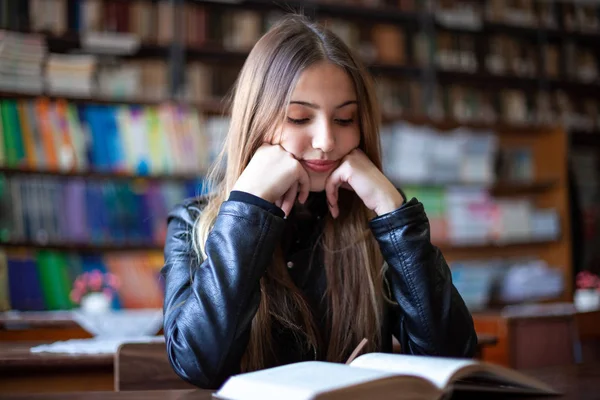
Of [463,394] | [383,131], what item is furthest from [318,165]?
[383,131]

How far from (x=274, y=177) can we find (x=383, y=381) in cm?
58

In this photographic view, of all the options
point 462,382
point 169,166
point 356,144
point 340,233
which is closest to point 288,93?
point 356,144

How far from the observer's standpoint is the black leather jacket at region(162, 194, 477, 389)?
1.14m

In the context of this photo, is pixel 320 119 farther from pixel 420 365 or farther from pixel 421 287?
pixel 420 365

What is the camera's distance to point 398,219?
49.0 inches

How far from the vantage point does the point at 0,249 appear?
3129 mm

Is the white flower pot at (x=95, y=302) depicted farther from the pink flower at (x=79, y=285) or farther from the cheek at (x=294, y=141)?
the cheek at (x=294, y=141)

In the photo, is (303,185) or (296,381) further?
(303,185)

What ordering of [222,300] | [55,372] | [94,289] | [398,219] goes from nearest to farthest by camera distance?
1. [222,300]
2. [398,219]
3. [55,372]
4. [94,289]

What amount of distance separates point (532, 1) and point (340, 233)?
4013 millimetres

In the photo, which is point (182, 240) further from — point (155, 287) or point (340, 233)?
point (155, 287)

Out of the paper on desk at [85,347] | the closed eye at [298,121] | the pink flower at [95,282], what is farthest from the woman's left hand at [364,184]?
the pink flower at [95,282]

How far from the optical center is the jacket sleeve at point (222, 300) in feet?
3.72

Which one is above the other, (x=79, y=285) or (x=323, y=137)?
(x=323, y=137)
